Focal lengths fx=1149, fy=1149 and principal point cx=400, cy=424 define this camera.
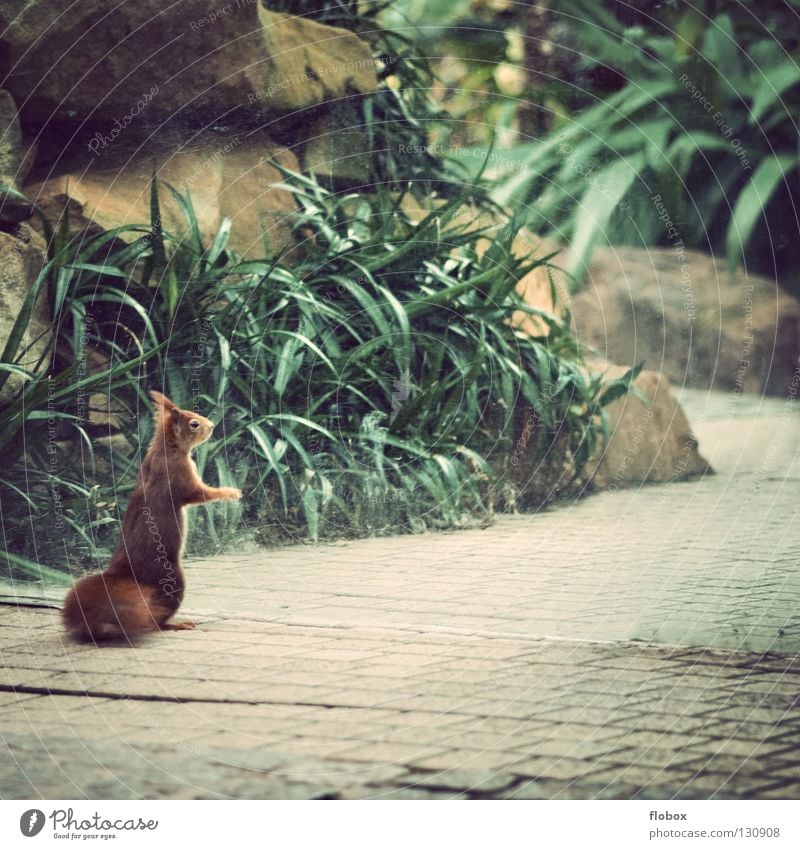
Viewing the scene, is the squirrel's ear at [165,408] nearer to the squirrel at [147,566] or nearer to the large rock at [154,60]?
the squirrel at [147,566]

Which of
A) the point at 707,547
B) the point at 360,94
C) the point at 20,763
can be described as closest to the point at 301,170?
the point at 360,94

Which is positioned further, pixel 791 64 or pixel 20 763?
pixel 791 64

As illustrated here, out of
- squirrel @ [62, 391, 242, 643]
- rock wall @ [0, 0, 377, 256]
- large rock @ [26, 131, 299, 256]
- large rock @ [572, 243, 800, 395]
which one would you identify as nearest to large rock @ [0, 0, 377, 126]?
rock wall @ [0, 0, 377, 256]

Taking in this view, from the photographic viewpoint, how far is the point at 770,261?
6.87 meters

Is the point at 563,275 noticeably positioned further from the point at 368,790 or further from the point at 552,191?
the point at 368,790

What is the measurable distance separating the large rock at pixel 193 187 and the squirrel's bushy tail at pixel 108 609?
2.33m

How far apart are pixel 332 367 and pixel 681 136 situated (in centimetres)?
245

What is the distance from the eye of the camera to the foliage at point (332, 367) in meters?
5.20

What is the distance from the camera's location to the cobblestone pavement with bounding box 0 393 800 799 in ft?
8.95

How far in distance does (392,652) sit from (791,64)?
389 cm

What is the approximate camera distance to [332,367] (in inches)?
212

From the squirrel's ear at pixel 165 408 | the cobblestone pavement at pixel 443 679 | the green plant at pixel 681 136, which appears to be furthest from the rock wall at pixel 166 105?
the cobblestone pavement at pixel 443 679

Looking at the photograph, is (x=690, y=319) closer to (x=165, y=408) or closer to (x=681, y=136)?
(x=681, y=136)

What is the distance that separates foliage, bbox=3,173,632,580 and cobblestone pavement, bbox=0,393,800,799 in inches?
13.8
